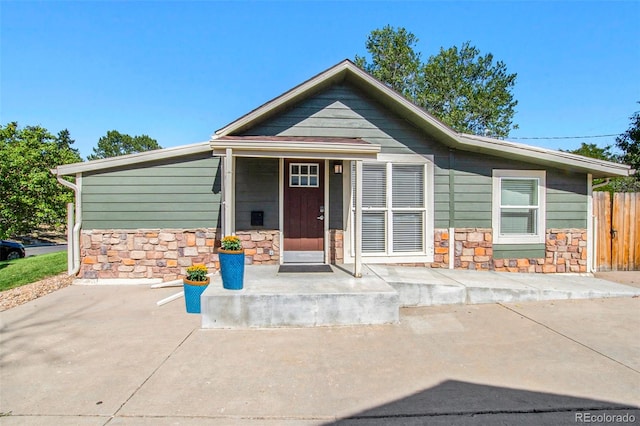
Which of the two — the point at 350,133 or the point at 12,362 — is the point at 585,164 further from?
the point at 12,362

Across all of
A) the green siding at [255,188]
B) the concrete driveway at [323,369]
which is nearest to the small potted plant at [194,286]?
the concrete driveway at [323,369]

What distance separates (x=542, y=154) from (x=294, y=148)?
507cm

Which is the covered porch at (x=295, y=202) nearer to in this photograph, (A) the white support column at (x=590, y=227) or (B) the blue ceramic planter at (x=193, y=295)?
(B) the blue ceramic planter at (x=193, y=295)

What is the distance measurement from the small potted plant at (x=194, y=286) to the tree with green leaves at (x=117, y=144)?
164ft

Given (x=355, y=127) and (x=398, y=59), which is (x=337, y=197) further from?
(x=398, y=59)

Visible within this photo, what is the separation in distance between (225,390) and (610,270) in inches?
373

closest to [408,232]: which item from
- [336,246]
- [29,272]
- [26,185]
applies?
[336,246]

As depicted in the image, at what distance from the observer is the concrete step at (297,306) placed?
455 centimetres

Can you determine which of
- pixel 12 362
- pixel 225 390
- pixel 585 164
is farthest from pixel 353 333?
pixel 585 164

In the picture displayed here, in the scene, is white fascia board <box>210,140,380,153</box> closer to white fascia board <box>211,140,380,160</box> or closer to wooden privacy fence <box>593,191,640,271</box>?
white fascia board <box>211,140,380,160</box>

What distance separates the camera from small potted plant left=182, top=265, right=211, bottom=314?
5.14 metres

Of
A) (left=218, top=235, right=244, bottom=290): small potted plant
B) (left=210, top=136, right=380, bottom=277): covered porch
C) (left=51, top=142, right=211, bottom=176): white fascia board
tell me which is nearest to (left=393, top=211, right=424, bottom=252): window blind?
(left=210, top=136, right=380, bottom=277): covered porch

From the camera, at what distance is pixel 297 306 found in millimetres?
4629

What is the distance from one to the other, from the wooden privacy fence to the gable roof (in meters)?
1.47
